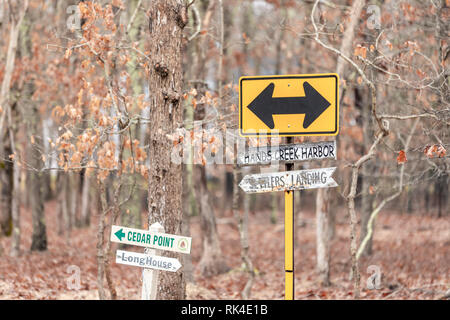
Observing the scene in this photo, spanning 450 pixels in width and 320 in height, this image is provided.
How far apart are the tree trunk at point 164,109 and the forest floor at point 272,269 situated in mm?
4662

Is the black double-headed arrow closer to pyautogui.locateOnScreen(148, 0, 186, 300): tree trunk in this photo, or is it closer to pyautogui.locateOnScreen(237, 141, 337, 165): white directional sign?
pyautogui.locateOnScreen(237, 141, 337, 165): white directional sign

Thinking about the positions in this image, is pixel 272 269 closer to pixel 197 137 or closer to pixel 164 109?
pixel 197 137

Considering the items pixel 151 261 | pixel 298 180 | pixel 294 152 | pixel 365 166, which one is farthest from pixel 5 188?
pixel 298 180

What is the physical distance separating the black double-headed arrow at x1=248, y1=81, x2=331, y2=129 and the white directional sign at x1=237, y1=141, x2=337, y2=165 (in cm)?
25

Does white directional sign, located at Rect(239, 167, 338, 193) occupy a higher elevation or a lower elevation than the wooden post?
higher

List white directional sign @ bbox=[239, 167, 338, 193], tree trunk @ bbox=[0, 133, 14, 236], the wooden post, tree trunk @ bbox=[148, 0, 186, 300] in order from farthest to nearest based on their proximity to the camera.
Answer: tree trunk @ bbox=[0, 133, 14, 236], tree trunk @ bbox=[148, 0, 186, 300], white directional sign @ bbox=[239, 167, 338, 193], the wooden post

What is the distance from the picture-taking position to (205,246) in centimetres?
1477

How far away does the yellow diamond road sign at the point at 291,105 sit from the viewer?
5.68 m

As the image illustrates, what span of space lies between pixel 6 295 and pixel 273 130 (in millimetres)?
7063

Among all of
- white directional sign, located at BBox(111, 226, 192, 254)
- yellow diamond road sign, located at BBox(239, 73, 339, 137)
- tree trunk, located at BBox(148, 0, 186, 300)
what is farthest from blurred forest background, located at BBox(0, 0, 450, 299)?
white directional sign, located at BBox(111, 226, 192, 254)

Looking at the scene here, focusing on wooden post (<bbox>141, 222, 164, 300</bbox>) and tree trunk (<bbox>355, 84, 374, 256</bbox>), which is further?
tree trunk (<bbox>355, 84, 374, 256</bbox>)

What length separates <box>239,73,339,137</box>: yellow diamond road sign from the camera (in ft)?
18.6

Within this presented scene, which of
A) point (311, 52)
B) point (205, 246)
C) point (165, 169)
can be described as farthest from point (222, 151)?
point (311, 52)

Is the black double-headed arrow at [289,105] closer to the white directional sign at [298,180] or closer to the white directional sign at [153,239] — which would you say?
the white directional sign at [298,180]
